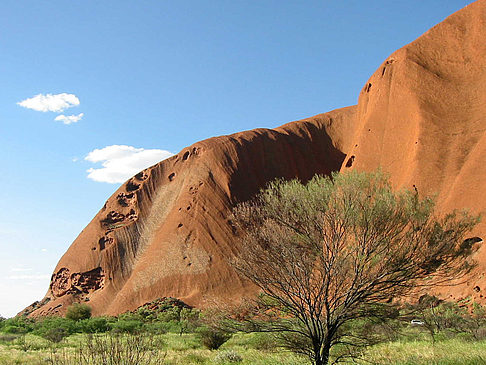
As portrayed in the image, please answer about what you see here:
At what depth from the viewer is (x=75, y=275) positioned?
49625mm

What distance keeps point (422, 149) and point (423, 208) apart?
20.2 metres

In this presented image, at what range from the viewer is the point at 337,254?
1095 cm

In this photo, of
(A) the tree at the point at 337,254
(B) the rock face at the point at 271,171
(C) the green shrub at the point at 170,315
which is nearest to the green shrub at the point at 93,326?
(C) the green shrub at the point at 170,315

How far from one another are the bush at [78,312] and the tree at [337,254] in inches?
1393

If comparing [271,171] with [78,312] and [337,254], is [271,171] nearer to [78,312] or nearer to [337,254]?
[78,312]

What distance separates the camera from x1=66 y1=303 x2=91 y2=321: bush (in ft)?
136

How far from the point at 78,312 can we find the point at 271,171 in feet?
87.2

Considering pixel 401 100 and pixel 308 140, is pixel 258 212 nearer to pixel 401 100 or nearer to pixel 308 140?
pixel 401 100

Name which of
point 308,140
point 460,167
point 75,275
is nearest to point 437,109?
point 460,167

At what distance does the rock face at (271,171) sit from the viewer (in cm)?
2928

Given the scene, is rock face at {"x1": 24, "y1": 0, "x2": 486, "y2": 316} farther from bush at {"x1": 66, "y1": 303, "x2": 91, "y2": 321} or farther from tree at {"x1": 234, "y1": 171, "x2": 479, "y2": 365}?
tree at {"x1": 234, "y1": 171, "x2": 479, "y2": 365}

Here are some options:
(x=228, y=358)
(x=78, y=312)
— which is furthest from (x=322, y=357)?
(x=78, y=312)

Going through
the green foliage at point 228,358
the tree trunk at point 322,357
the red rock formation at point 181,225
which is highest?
the red rock formation at point 181,225

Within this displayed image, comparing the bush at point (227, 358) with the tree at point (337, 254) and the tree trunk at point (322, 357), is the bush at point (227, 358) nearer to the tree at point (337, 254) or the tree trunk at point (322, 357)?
the tree at point (337, 254)
